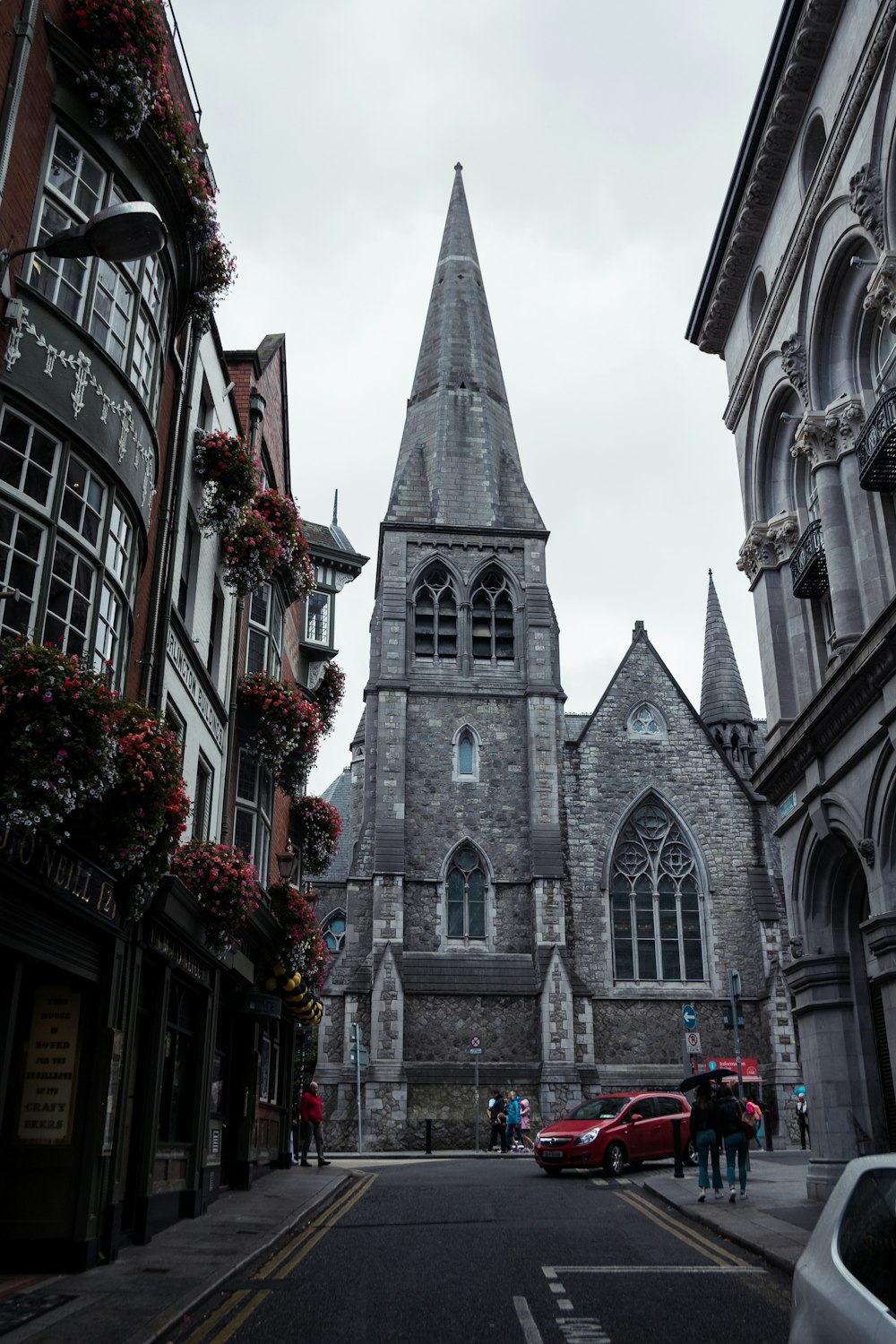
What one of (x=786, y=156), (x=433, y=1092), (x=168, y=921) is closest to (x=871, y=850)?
(x=168, y=921)

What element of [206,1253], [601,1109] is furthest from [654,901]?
[206,1253]

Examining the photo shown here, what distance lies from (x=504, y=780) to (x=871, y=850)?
84.3 feet

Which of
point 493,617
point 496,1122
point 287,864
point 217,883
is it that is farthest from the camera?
point 493,617

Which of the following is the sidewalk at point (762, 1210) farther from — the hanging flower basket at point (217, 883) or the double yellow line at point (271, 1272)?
the hanging flower basket at point (217, 883)

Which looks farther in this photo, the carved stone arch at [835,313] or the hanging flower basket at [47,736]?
the carved stone arch at [835,313]

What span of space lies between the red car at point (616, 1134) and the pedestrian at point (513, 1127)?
9545 millimetres

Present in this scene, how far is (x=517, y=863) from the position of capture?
3728 cm

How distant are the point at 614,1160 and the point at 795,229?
49.8 feet

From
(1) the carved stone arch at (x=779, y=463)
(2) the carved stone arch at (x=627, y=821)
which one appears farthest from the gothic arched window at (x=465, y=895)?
(1) the carved stone arch at (x=779, y=463)

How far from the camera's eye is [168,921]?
40.5 feet

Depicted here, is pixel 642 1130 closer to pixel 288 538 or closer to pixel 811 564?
pixel 811 564

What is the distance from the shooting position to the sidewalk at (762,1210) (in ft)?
35.6

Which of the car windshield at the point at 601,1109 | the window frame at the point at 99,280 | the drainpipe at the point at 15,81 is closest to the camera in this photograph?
the drainpipe at the point at 15,81

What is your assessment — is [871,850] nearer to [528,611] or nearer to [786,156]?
[786,156]
